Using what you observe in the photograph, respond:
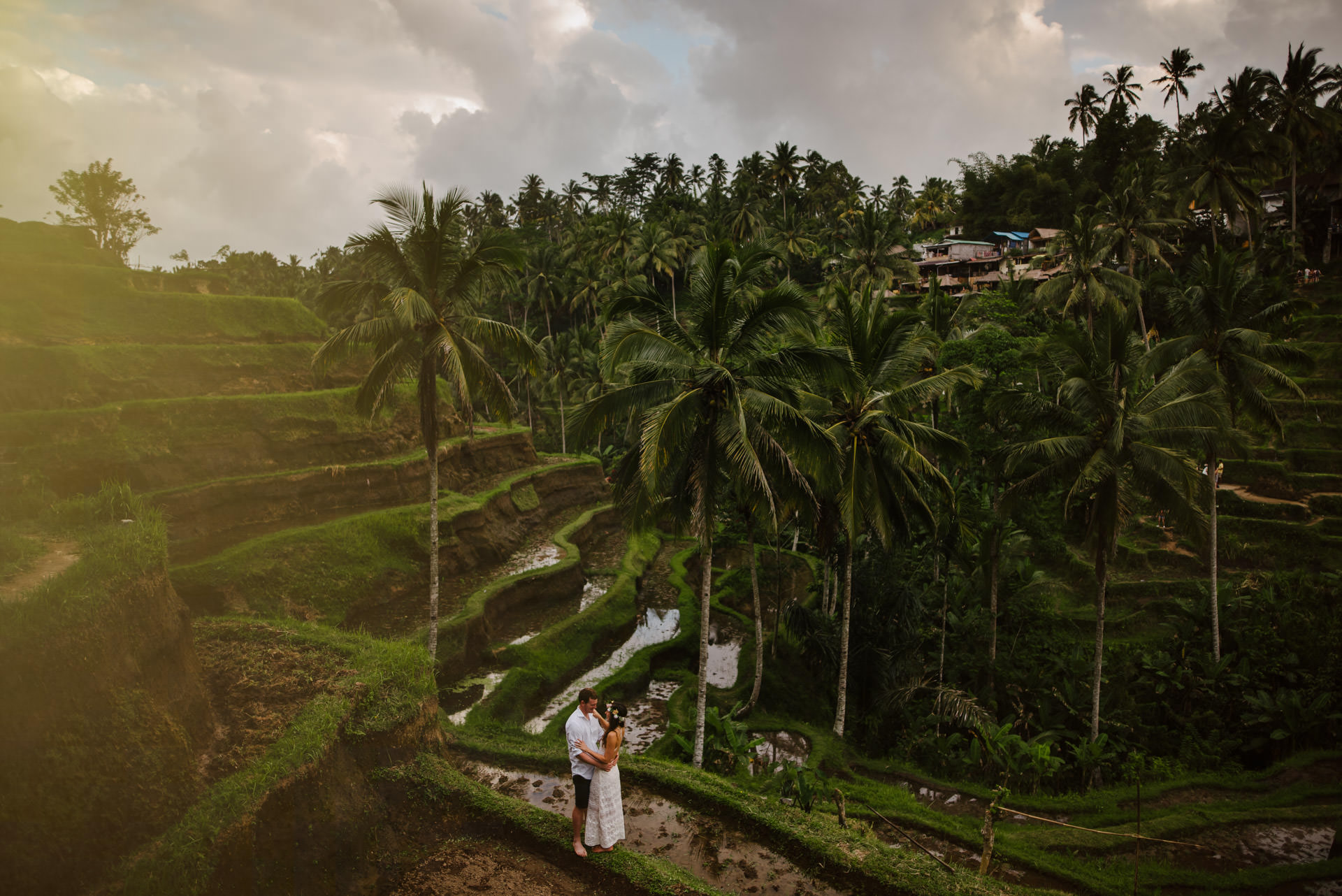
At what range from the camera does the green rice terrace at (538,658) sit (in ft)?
26.7

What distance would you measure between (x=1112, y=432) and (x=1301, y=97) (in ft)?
129

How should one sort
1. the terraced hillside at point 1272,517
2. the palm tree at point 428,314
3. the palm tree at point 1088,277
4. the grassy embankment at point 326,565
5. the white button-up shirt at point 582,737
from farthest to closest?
1. the palm tree at point 1088,277
2. the terraced hillside at point 1272,517
3. the grassy embankment at point 326,565
4. the palm tree at point 428,314
5. the white button-up shirt at point 582,737

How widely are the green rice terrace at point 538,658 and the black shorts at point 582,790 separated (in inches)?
28.0

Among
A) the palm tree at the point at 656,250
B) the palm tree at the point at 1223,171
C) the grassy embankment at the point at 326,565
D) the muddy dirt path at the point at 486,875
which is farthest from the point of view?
the palm tree at the point at 656,250

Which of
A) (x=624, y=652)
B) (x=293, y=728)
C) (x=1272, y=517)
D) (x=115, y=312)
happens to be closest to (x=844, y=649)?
(x=624, y=652)

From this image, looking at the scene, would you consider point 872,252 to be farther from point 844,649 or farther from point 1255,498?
point 844,649

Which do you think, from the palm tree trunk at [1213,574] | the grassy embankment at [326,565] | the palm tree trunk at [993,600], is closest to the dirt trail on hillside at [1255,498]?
the palm tree trunk at [1213,574]

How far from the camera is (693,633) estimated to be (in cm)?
2480

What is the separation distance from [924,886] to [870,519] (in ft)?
25.9

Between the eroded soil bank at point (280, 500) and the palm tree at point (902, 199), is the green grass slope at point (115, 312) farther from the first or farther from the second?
the palm tree at point (902, 199)

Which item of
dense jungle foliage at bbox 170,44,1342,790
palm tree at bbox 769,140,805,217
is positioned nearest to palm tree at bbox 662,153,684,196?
palm tree at bbox 769,140,805,217

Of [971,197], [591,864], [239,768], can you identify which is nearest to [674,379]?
[591,864]

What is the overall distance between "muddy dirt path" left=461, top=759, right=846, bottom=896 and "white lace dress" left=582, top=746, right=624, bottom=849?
48cm

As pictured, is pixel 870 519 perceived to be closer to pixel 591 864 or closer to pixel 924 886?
pixel 924 886
